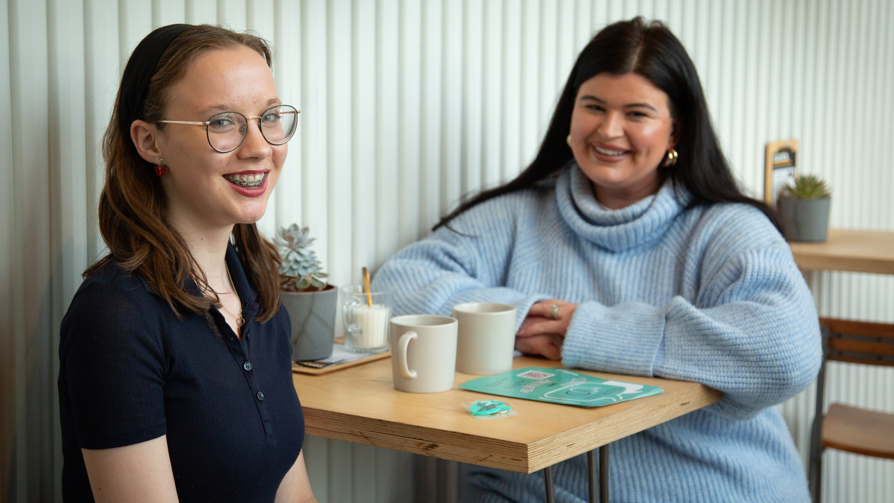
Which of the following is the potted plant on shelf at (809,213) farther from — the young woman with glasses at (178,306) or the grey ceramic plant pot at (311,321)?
the young woman with glasses at (178,306)

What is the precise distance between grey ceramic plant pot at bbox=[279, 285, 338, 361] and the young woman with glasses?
0.26m

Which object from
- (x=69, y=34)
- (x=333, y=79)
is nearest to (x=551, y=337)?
(x=333, y=79)

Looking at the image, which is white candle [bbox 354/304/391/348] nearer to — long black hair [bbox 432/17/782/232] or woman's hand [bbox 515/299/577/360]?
woman's hand [bbox 515/299/577/360]

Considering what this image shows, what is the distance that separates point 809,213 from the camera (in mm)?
2426

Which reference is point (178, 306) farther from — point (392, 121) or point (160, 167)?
point (392, 121)

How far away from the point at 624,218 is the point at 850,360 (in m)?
1.09

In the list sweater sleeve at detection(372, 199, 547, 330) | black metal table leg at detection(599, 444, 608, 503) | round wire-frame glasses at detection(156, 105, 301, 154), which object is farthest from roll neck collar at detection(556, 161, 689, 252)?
round wire-frame glasses at detection(156, 105, 301, 154)

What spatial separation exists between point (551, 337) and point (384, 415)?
Result: 0.43 m

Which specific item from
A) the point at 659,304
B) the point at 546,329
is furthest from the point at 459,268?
the point at 659,304

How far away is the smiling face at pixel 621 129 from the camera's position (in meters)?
1.51

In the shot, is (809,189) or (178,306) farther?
(809,189)

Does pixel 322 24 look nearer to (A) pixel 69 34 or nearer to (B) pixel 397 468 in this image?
(A) pixel 69 34

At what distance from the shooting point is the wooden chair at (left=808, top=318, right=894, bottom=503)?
2129 mm

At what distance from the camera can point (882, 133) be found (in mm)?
3145
